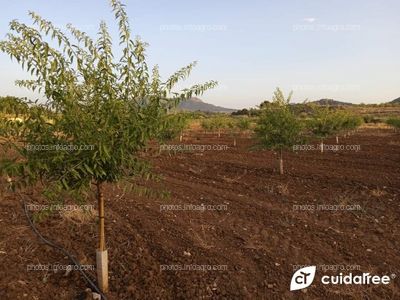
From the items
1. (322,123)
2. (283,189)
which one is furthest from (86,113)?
(322,123)

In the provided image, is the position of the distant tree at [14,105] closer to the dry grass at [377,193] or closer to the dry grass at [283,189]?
the dry grass at [283,189]

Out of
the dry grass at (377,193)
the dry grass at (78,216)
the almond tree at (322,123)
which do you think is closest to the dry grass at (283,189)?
the dry grass at (377,193)

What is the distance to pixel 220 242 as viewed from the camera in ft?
25.2

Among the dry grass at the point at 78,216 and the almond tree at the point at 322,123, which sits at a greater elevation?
the almond tree at the point at 322,123

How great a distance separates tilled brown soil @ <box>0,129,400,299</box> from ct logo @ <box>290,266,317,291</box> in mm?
94

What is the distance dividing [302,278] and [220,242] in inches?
76.0

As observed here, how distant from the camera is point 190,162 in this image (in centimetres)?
1920

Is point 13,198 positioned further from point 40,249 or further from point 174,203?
point 174,203

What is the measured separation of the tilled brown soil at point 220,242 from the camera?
591 centimetres

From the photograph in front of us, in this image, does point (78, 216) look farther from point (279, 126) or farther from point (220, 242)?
point (279, 126)

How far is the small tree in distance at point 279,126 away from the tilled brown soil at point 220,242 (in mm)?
3131

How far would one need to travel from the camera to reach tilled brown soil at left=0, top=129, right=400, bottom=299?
5.91m

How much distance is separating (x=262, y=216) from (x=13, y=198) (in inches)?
268

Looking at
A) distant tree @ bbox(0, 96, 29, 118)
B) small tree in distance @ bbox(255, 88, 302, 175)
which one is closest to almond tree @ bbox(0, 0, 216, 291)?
distant tree @ bbox(0, 96, 29, 118)
